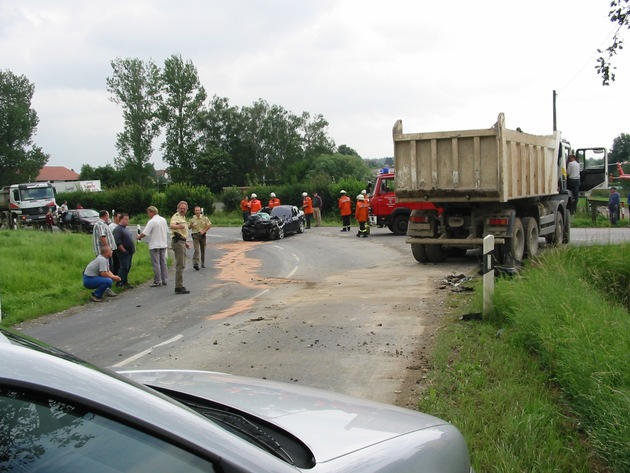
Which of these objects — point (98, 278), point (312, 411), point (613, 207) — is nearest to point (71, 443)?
point (312, 411)


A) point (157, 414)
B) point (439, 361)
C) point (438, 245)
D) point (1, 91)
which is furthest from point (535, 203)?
point (1, 91)

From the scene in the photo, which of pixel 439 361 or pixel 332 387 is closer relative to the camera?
pixel 332 387

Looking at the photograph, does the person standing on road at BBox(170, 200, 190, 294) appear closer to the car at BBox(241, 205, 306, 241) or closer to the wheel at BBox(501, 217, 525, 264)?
the wheel at BBox(501, 217, 525, 264)

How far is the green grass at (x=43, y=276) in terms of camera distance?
12906 mm

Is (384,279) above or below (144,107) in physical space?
below

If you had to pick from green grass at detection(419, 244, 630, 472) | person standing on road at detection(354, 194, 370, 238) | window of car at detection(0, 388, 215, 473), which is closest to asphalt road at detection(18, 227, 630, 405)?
green grass at detection(419, 244, 630, 472)

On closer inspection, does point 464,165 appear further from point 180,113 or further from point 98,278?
point 180,113

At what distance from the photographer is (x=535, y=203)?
52.4 feet

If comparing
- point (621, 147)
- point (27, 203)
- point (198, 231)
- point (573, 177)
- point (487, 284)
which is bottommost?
point (487, 284)

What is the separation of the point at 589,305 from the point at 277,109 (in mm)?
84905

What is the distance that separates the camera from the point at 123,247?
49.8 feet

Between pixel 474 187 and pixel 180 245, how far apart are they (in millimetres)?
6684

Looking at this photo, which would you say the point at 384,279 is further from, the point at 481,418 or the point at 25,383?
the point at 25,383

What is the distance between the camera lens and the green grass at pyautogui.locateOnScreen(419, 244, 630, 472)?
14.2 ft
